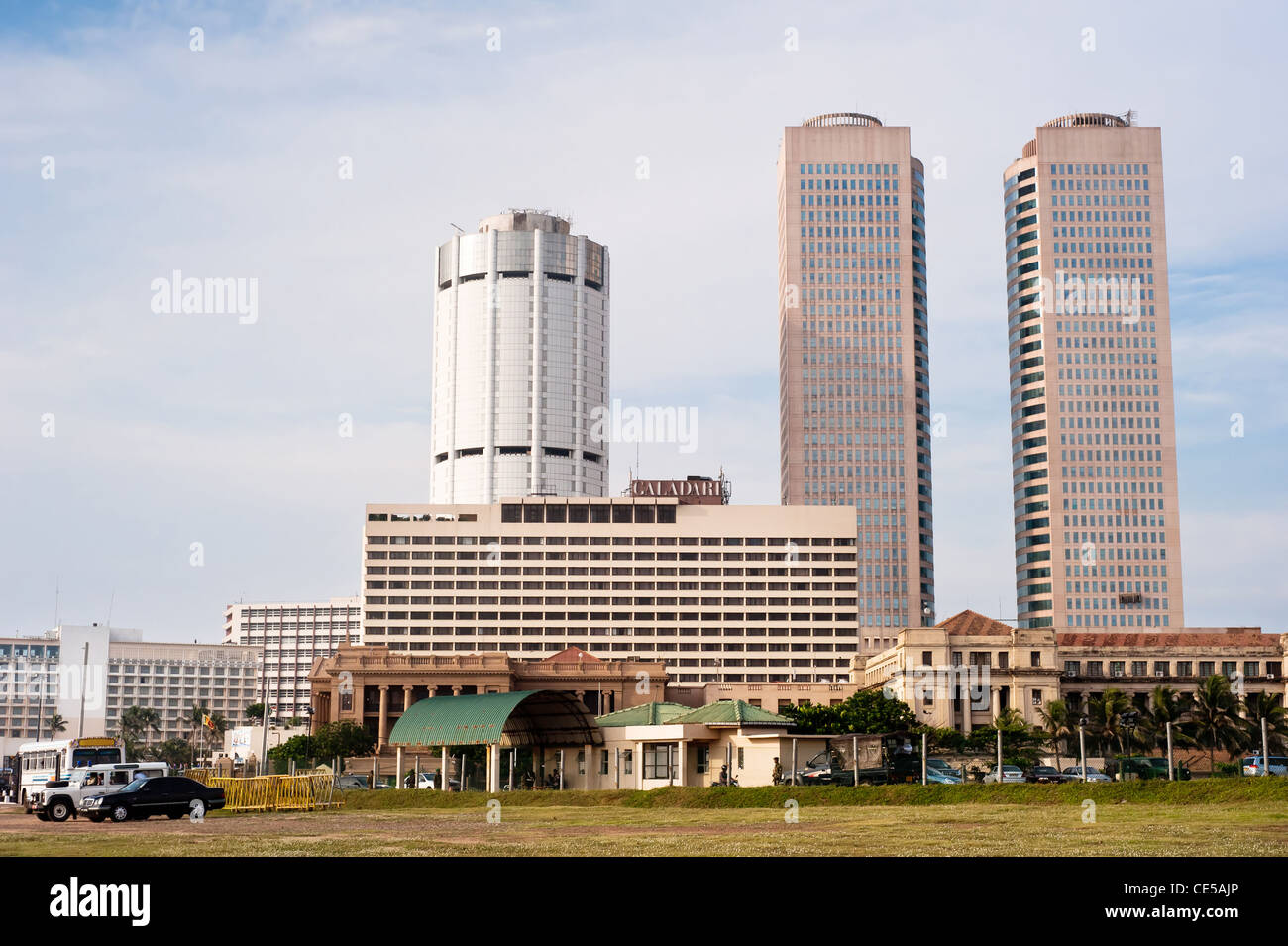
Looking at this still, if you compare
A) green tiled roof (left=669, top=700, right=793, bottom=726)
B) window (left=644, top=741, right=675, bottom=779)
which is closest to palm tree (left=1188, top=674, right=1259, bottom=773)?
green tiled roof (left=669, top=700, right=793, bottom=726)

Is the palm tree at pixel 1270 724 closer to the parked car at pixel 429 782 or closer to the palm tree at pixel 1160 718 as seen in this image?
the palm tree at pixel 1160 718

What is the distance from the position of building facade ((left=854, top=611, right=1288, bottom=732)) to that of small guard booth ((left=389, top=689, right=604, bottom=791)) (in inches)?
3204

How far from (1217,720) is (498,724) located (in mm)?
82564

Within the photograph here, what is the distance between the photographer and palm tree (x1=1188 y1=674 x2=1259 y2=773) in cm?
12975

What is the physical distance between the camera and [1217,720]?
13062cm

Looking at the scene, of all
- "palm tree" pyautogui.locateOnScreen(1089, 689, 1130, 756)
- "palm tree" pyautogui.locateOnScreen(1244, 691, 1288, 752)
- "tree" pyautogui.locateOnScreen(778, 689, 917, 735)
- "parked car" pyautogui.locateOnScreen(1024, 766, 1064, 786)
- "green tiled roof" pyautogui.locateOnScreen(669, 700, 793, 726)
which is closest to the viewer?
"green tiled roof" pyautogui.locateOnScreen(669, 700, 793, 726)

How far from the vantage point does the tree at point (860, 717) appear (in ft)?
433

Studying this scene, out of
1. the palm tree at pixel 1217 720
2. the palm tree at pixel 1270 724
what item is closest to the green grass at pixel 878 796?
the palm tree at pixel 1217 720

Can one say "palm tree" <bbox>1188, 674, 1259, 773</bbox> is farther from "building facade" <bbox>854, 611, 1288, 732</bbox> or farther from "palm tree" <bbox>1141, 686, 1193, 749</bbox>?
"building facade" <bbox>854, 611, 1288, 732</bbox>

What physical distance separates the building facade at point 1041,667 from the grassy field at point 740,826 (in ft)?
342

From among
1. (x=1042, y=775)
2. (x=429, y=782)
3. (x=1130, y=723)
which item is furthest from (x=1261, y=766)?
(x=429, y=782)

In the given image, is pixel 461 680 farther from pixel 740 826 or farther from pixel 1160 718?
pixel 740 826

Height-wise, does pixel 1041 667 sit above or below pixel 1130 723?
above
